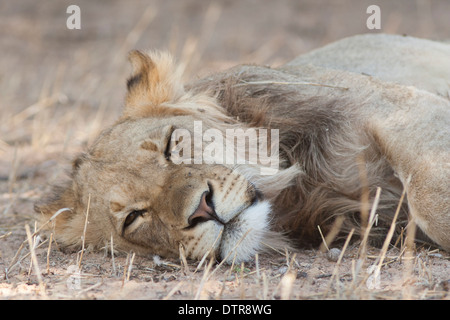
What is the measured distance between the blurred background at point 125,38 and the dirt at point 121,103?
Result: 2 cm

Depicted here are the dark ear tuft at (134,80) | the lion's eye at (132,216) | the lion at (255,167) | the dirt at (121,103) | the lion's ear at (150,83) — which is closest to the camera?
the dirt at (121,103)

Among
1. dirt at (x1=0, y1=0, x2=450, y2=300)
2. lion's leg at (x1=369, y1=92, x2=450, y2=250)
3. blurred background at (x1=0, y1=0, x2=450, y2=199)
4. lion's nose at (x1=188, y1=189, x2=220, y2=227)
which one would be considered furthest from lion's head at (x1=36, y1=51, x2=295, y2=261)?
blurred background at (x1=0, y1=0, x2=450, y2=199)

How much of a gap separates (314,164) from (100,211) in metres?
1.18

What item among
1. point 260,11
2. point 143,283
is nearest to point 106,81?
point 260,11

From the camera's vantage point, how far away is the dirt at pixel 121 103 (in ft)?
8.37

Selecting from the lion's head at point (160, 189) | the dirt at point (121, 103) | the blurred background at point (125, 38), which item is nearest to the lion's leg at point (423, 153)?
the dirt at point (121, 103)

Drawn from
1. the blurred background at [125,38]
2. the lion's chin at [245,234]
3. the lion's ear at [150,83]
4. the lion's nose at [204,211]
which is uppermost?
the blurred background at [125,38]

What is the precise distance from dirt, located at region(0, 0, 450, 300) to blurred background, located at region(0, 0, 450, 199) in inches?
0.8

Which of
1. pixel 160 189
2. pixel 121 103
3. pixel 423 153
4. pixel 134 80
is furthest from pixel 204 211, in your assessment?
pixel 121 103

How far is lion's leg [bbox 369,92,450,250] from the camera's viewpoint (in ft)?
9.16

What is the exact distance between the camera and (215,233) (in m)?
2.73

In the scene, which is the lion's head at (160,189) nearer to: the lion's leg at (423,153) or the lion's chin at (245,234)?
the lion's chin at (245,234)

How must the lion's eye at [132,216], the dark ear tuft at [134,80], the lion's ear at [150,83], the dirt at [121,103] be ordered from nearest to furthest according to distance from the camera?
1. the dirt at [121,103]
2. the lion's eye at [132,216]
3. the lion's ear at [150,83]
4. the dark ear tuft at [134,80]

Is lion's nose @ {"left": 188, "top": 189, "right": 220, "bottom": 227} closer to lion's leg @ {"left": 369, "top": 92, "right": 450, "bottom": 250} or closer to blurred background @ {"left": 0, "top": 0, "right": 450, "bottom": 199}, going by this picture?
lion's leg @ {"left": 369, "top": 92, "right": 450, "bottom": 250}
